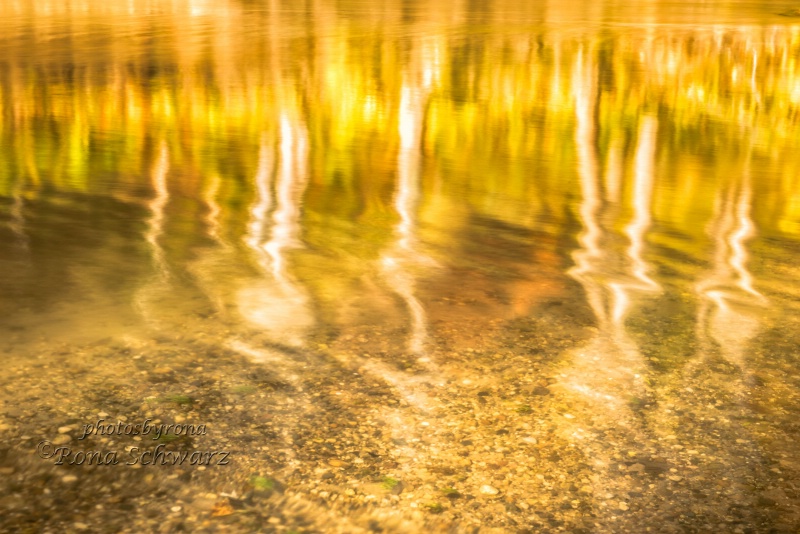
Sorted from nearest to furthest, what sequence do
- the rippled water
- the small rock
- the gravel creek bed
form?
1. the gravel creek bed
2. the small rock
3. the rippled water

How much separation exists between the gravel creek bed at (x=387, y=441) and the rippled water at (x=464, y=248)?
2 cm

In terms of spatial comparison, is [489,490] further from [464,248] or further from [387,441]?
[464,248]

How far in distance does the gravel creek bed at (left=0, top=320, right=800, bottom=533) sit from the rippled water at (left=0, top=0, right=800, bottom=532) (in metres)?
0.02

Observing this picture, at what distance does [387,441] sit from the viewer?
388 centimetres

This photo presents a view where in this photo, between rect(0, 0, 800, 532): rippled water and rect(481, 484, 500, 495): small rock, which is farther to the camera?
rect(0, 0, 800, 532): rippled water

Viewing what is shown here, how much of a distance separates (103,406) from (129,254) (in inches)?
83.3

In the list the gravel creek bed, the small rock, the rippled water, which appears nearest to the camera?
the gravel creek bed

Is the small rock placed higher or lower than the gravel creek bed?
lower

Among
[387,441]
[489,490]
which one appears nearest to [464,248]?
[387,441]

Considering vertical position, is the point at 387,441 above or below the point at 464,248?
below

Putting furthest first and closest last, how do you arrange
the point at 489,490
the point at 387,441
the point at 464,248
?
the point at 464,248 < the point at 387,441 < the point at 489,490

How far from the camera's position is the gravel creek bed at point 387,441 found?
3.43 meters

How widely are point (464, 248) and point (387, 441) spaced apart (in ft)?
8.74

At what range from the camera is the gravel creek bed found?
3.43 m
